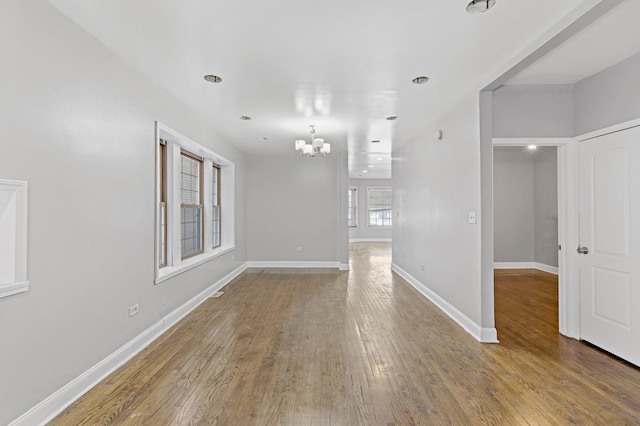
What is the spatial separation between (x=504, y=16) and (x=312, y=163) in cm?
560

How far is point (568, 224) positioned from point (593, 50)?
1634mm

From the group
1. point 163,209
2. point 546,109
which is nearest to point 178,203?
point 163,209

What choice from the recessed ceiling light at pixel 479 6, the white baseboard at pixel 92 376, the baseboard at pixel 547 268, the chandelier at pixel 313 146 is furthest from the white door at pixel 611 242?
the white baseboard at pixel 92 376

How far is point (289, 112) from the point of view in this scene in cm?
428

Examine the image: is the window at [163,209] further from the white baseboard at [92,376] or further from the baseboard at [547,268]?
the baseboard at [547,268]

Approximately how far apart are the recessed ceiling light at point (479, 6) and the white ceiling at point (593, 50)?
2.83ft

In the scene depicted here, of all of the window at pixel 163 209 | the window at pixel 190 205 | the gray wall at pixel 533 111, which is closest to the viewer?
the gray wall at pixel 533 111

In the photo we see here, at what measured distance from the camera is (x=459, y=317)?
151 inches

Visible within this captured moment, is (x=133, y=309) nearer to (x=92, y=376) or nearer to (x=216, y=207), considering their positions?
(x=92, y=376)

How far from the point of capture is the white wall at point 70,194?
1843 millimetres

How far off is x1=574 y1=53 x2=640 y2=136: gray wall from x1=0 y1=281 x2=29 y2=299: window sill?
460 centimetres

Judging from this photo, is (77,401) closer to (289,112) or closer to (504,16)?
(289,112)

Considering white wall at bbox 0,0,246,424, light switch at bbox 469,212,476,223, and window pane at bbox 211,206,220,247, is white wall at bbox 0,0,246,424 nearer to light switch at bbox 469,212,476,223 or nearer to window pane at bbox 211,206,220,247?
window pane at bbox 211,206,220,247

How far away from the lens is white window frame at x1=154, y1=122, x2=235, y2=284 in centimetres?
366
